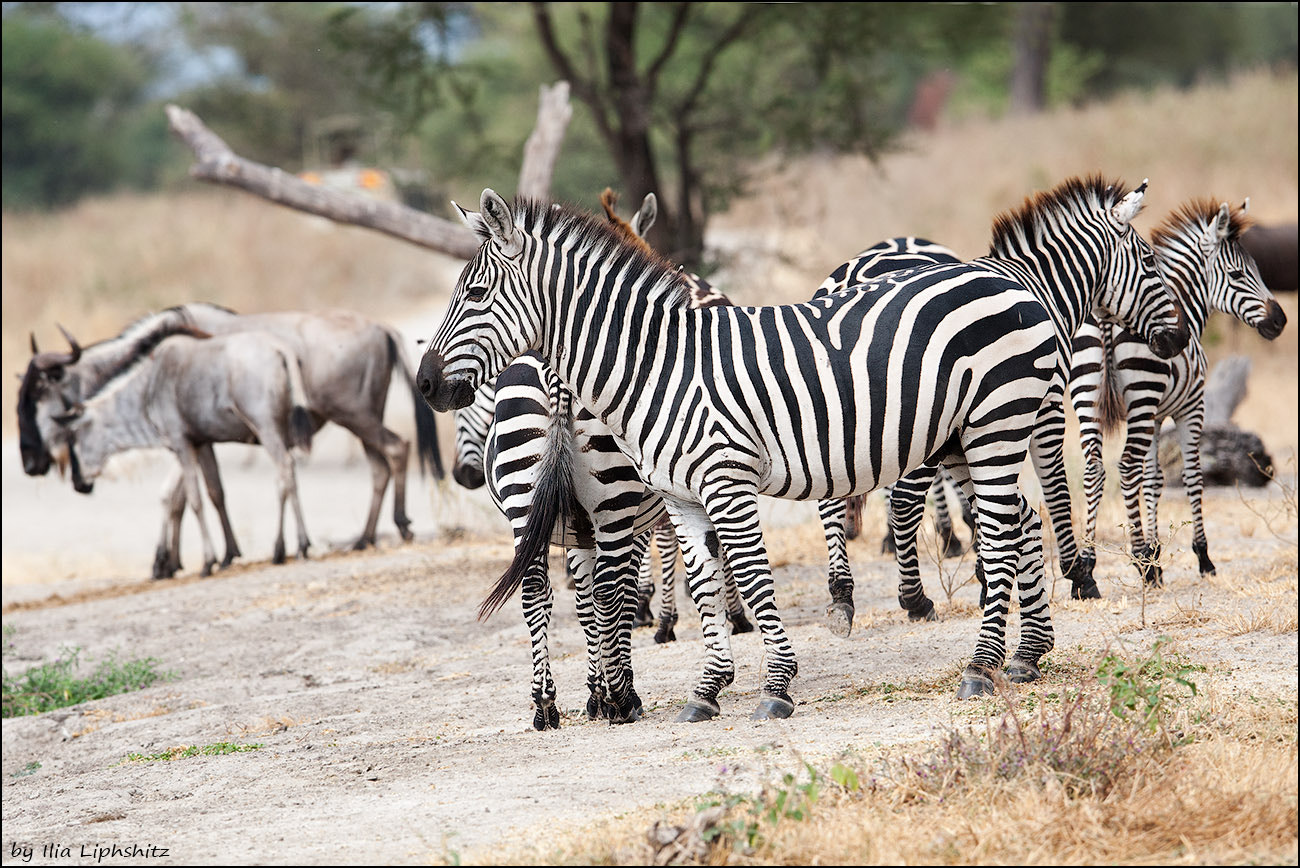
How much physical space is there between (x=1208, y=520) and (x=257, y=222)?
22.5 metres

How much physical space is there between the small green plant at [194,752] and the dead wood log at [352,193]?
26.0ft

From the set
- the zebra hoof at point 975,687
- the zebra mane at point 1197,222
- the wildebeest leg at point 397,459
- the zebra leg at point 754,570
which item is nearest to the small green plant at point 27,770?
the zebra leg at point 754,570

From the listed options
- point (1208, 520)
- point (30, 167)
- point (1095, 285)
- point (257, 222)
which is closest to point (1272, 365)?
point (1208, 520)

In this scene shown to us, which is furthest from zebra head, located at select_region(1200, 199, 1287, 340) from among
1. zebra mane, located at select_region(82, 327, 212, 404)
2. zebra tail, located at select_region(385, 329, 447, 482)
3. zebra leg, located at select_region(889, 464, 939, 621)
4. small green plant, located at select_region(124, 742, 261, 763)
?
zebra mane, located at select_region(82, 327, 212, 404)

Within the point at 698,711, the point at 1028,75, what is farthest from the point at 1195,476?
the point at 1028,75

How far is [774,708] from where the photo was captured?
501cm

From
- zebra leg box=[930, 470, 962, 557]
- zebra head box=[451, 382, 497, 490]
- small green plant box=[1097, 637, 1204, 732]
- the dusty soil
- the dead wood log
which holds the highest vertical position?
the dead wood log

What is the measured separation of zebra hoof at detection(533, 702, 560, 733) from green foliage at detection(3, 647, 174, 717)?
3.83 m

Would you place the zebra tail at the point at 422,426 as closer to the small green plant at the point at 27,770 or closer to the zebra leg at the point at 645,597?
the zebra leg at the point at 645,597

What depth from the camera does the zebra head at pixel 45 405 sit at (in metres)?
13.0

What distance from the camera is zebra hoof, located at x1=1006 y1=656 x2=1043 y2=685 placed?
204 inches

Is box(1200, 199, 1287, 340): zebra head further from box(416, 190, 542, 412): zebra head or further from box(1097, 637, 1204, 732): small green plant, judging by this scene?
box(416, 190, 542, 412): zebra head

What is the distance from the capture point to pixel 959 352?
5.03 m

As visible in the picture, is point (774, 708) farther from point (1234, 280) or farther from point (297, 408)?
point (297, 408)
